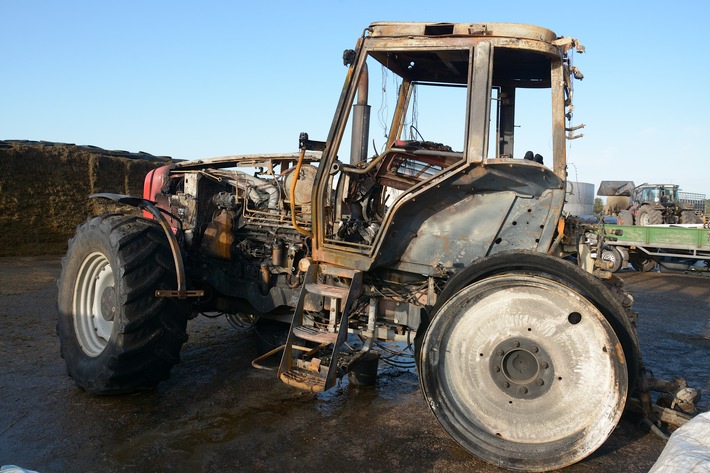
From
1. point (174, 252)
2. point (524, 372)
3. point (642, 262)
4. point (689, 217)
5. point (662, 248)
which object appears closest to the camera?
point (524, 372)

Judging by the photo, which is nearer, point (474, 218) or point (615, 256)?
point (474, 218)

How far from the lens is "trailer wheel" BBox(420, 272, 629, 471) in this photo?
10.5ft

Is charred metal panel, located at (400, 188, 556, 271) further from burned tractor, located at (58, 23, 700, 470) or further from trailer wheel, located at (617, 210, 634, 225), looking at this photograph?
trailer wheel, located at (617, 210, 634, 225)

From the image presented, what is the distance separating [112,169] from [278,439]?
12349 millimetres

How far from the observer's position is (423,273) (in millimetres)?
4051

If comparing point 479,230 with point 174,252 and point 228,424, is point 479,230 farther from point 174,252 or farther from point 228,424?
point 174,252

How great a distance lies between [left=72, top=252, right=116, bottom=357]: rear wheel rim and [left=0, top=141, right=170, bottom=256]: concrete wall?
30.7ft

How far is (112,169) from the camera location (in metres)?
14.2

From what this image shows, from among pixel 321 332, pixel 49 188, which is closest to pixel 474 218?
pixel 321 332

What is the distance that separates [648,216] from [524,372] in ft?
62.5

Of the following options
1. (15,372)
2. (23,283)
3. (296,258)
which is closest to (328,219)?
(296,258)

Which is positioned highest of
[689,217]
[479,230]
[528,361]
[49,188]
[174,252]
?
[49,188]

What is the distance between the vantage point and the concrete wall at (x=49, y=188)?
1259cm

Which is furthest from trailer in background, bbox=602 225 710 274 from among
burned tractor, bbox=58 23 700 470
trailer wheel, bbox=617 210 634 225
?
burned tractor, bbox=58 23 700 470
